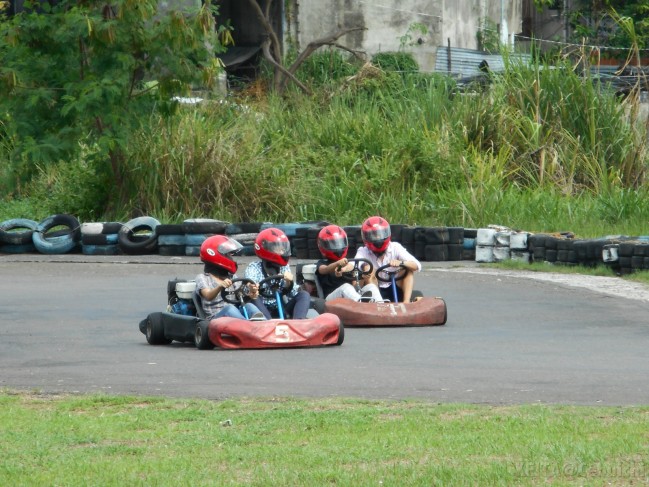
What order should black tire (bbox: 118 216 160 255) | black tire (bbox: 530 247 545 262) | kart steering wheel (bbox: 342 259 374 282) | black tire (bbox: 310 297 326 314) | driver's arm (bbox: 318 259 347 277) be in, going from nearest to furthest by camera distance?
1. black tire (bbox: 310 297 326 314)
2. driver's arm (bbox: 318 259 347 277)
3. kart steering wheel (bbox: 342 259 374 282)
4. black tire (bbox: 530 247 545 262)
5. black tire (bbox: 118 216 160 255)

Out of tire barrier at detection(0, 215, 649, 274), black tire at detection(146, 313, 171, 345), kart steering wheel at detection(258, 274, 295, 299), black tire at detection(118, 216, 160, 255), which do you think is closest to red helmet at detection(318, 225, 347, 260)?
kart steering wheel at detection(258, 274, 295, 299)

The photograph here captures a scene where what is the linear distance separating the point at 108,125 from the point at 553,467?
1556 centimetres

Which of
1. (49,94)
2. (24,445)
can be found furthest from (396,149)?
(24,445)

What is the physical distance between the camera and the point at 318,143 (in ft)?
74.7

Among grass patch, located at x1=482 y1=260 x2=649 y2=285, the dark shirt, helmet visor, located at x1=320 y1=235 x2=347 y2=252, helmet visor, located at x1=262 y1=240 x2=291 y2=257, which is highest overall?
helmet visor, located at x1=262 y1=240 x2=291 y2=257

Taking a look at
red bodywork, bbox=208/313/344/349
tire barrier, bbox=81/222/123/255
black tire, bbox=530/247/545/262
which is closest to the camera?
red bodywork, bbox=208/313/344/349

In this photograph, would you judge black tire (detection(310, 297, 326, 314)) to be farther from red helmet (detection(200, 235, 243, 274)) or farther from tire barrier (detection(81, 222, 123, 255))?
tire barrier (detection(81, 222, 123, 255))

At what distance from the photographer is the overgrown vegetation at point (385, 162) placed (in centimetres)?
1998

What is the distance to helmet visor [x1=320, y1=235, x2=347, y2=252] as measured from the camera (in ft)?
38.4

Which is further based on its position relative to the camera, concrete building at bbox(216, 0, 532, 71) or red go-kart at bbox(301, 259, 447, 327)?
concrete building at bbox(216, 0, 532, 71)

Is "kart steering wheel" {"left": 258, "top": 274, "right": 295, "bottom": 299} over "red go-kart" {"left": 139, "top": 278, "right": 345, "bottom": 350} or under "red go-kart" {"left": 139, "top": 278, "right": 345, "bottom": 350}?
over

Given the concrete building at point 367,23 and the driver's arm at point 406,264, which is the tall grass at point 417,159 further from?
the driver's arm at point 406,264

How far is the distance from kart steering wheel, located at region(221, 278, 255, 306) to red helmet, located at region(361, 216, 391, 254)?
1868mm

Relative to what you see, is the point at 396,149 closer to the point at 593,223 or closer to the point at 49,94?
the point at 593,223
